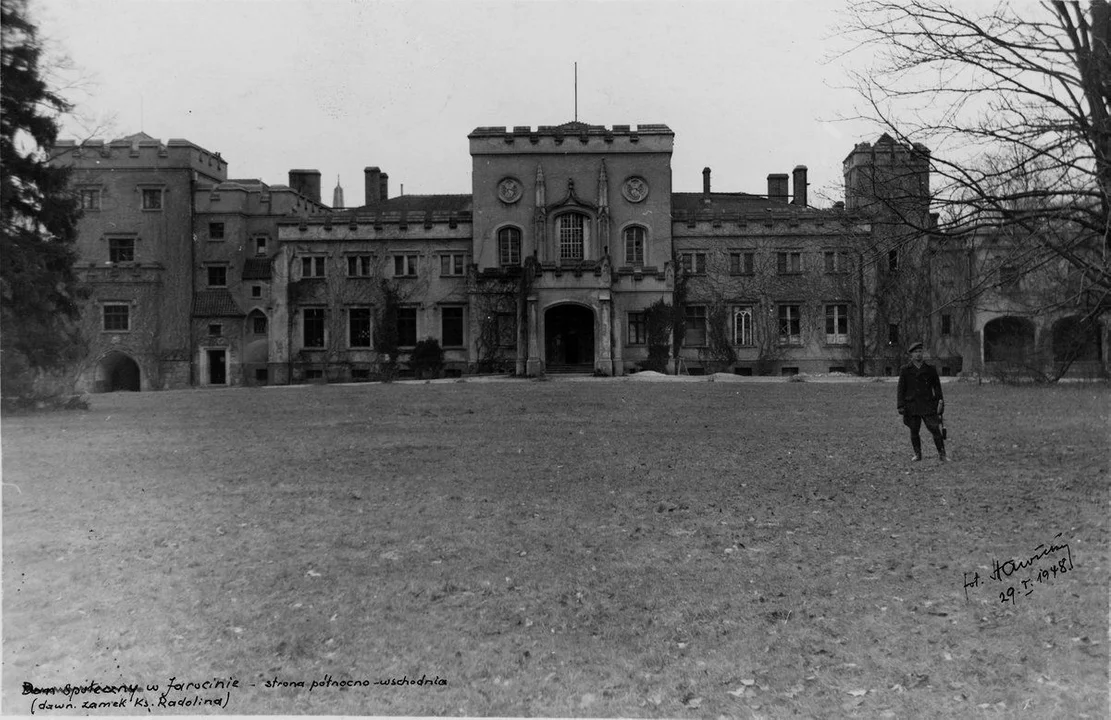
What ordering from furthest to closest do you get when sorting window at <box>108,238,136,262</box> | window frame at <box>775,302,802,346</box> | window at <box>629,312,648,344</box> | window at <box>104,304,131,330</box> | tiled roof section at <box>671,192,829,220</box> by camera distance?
1. tiled roof section at <box>671,192,829,220</box>
2. window frame at <box>775,302,802,346</box>
3. window at <box>629,312,648,344</box>
4. window at <box>108,238,136,262</box>
5. window at <box>104,304,131,330</box>

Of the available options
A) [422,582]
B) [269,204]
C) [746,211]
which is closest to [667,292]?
[746,211]

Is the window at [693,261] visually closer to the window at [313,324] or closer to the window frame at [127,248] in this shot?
the window at [313,324]

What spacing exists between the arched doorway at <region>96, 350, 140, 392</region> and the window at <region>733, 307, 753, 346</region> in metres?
26.5

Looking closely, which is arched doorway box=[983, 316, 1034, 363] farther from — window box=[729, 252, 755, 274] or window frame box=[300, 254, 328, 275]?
window frame box=[300, 254, 328, 275]

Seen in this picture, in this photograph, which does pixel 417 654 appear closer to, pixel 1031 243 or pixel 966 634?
pixel 966 634

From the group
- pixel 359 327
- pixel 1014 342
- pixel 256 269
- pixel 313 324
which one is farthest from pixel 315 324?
pixel 1014 342

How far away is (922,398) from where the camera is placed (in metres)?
11.1

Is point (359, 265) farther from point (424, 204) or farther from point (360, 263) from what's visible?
point (424, 204)

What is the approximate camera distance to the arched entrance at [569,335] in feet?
125

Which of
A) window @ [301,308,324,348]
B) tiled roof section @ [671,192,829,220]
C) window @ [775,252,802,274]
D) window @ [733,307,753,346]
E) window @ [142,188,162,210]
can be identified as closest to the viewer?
window @ [142,188,162,210]

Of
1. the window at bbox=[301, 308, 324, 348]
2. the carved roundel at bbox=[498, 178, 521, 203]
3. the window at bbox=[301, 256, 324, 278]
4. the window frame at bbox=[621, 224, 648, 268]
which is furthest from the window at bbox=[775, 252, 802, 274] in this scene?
the window at bbox=[301, 308, 324, 348]

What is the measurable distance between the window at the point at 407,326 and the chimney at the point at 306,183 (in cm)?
1209

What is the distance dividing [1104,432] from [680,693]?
1214 cm

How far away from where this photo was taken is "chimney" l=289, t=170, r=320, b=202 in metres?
46.9
